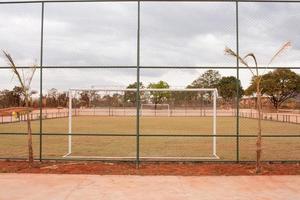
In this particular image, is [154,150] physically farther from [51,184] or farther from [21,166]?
[51,184]

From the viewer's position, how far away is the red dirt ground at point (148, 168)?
10384 millimetres

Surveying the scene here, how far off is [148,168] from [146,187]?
2258 millimetres

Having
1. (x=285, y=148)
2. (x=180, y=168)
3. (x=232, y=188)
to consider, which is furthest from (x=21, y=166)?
(x=285, y=148)

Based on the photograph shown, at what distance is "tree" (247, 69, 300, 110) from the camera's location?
128 ft

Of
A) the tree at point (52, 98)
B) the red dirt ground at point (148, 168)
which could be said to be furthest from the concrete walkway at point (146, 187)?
the tree at point (52, 98)

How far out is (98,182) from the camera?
30.1 ft

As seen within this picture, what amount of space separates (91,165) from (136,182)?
240 cm

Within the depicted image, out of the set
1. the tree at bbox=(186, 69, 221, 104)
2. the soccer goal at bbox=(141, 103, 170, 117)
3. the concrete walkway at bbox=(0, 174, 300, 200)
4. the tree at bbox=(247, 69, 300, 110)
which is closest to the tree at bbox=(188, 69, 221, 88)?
the tree at bbox=(186, 69, 221, 104)

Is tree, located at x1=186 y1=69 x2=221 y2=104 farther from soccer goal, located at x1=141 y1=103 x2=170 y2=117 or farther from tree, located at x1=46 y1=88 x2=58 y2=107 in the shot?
tree, located at x1=46 y1=88 x2=58 y2=107

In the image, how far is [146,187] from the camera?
8.74 meters

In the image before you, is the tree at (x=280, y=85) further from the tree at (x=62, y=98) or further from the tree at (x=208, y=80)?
the tree at (x=62, y=98)

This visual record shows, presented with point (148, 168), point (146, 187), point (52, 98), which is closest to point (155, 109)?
point (52, 98)

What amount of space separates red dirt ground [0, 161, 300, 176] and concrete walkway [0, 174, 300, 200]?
1.77 ft

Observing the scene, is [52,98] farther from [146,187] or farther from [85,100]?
[146,187]
